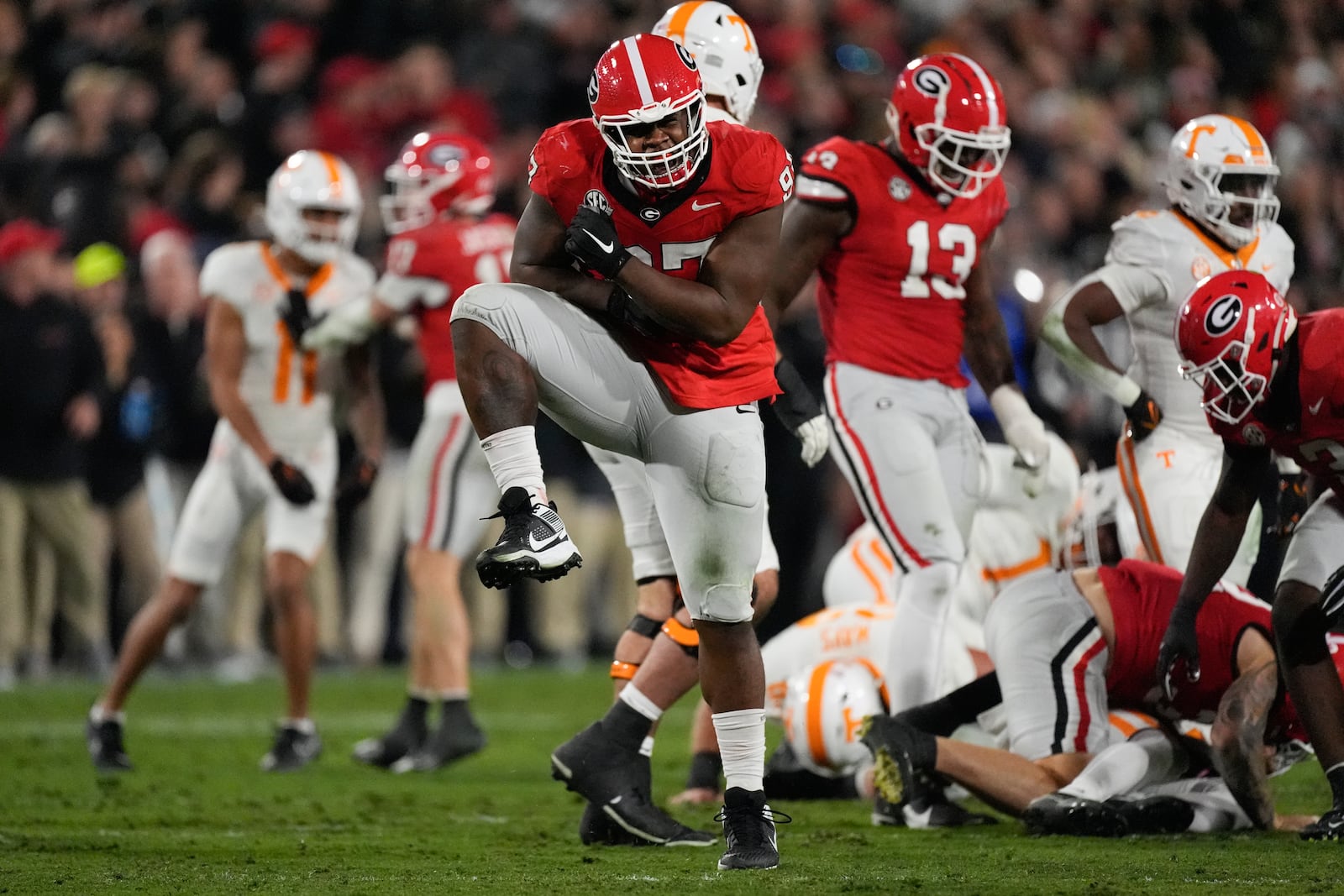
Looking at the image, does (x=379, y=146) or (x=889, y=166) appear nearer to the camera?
(x=889, y=166)

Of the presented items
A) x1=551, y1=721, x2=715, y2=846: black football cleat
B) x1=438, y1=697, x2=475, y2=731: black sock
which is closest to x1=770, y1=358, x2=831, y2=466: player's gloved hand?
x1=551, y1=721, x2=715, y2=846: black football cleat

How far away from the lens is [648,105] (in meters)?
4.05

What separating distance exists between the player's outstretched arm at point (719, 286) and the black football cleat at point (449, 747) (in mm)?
2918

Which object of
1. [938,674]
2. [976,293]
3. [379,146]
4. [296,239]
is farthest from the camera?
[379,146]

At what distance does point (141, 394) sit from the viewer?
33.6ft

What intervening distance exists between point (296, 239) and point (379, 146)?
4.66 metres

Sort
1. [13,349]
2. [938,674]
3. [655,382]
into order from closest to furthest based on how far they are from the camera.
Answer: [655,382]
[938,674]
[13,349]

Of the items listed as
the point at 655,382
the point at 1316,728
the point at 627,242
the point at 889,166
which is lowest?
the point at 1316,728

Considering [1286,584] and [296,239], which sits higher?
[296,239]

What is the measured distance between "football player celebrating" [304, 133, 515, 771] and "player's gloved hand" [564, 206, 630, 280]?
266 centimetres

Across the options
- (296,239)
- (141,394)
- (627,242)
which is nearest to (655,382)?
(627,242)

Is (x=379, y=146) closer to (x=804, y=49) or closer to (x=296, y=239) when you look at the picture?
(x=804, y=49)

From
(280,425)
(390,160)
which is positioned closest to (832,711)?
(280,425)

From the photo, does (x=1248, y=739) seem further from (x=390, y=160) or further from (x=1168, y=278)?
(x=390, y=160)
